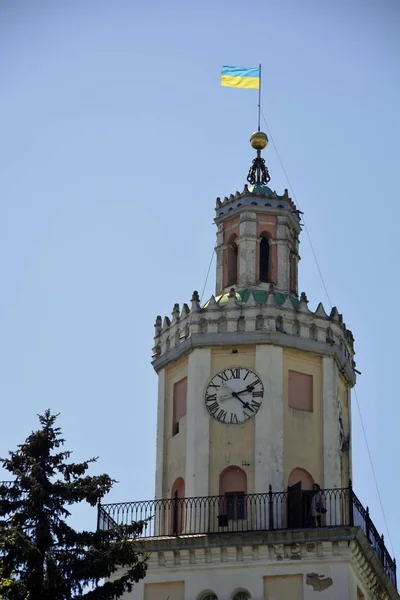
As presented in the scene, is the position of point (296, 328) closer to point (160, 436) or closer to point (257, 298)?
point (257, 298)

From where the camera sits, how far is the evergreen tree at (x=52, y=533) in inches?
1293

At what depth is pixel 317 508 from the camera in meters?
38.2

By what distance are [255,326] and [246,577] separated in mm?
5677

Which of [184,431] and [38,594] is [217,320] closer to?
[184,431]

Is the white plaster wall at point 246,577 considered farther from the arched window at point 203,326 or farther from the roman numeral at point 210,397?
the arched window at point 203,326

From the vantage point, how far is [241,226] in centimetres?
4209

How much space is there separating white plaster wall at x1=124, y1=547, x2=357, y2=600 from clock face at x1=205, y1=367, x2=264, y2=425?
3114 millimetres

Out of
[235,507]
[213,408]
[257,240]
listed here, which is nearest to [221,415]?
[213,408]

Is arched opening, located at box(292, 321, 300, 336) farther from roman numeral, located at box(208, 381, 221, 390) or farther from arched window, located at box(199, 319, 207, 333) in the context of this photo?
roman numeral, located at box(208, 381, 221, 390)

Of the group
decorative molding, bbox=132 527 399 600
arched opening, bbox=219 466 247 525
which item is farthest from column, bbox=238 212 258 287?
decorative molding, bbox=132 527 399 600

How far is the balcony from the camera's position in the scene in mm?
38031

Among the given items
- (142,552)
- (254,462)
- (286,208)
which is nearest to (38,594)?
(142,552)

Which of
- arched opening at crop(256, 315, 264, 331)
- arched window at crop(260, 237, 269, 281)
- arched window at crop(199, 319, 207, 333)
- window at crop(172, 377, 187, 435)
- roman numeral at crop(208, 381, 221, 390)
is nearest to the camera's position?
roman numeral at crop(208, 381, 221, 390)

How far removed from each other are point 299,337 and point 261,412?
2052mm
